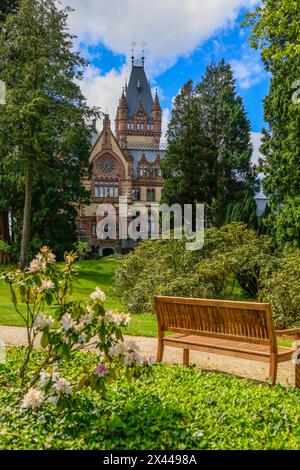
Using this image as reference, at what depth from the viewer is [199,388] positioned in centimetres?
530

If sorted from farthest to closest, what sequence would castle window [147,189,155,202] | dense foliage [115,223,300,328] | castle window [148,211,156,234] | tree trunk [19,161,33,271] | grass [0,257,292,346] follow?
castle window [147,189,155,202]
castle window [148,211,156,234]
tree trunk [19,161,33,271]
dense foliage [115,223,300,328]
grass [0,257,292,346]

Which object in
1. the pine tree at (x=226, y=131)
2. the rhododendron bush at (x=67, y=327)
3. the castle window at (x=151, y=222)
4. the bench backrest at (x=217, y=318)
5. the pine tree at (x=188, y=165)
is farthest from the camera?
the castle window at (x=151, y=222)

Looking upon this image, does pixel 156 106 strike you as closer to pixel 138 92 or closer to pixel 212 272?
pixel 138 92

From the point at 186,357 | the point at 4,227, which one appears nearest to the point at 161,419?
the point at 186,357

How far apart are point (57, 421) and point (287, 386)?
2.86 meters

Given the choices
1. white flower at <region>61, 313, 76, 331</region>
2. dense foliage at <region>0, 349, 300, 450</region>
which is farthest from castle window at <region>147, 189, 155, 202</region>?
white flower at <region>61, 313, 76, 331</region>

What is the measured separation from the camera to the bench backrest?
5.68 m

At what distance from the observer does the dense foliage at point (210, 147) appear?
32.3 m

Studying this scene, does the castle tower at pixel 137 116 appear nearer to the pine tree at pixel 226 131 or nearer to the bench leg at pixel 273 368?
the pine tree at pixel 226 131

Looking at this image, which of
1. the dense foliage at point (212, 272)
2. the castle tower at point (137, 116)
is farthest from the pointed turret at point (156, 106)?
the dense foliage at point (212, 272)

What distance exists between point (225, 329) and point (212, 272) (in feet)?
26.1

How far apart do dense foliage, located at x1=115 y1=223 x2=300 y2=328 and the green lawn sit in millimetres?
835

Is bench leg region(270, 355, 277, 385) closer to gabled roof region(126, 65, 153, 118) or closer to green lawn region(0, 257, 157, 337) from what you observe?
green lawn region(0, 257, 157, 337)

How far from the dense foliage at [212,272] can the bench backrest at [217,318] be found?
6.25m
